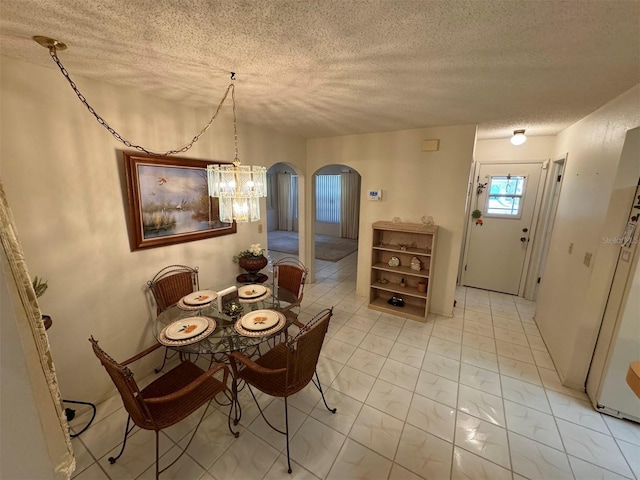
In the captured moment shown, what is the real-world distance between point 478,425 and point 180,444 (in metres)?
2.11

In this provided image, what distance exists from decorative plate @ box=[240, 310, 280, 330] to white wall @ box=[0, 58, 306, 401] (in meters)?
1.06

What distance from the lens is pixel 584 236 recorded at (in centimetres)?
229

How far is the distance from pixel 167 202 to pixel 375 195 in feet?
8.35

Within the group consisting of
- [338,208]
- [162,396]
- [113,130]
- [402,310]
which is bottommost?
[402,310]

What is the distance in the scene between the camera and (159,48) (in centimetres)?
139

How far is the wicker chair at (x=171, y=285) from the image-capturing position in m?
2.28

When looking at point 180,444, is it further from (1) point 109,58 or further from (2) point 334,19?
(2) point 334,19

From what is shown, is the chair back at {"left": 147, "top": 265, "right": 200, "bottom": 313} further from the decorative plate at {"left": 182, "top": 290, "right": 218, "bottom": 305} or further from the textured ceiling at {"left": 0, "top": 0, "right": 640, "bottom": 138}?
the textured ceiling at {"left": 0, "top": 0, "right": 640, "bottom": 138}

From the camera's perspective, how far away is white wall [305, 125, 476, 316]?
3104 mm

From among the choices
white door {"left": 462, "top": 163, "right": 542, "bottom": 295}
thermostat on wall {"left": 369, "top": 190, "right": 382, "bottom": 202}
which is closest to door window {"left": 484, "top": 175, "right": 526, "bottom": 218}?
white door {"left": 462, "top": 163, "right": 542, "bottom": 295}

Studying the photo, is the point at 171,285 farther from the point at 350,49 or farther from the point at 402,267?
the point at 402,267

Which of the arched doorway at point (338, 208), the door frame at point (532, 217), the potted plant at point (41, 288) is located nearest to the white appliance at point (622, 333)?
the door frame at point (532, 217)

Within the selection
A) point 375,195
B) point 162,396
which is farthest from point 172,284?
point 375,195

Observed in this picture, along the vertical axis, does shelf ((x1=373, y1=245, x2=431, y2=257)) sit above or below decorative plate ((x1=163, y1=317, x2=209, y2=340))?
above
